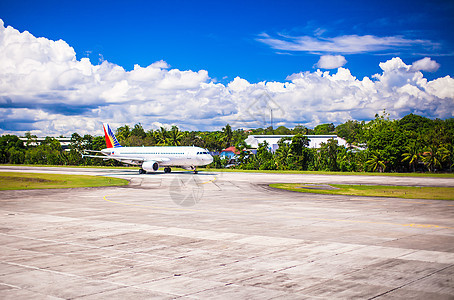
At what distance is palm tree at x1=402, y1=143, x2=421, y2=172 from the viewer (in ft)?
249

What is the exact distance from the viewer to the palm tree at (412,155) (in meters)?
75.9

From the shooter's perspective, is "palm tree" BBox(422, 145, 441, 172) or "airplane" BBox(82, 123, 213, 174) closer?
"airplane" BBox(82, 123, 213, 174)

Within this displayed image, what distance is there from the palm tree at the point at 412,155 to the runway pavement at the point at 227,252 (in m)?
56.4

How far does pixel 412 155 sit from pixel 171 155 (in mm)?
47861

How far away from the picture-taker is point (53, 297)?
894 cm

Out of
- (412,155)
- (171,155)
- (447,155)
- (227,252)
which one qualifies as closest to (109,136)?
(171,155)

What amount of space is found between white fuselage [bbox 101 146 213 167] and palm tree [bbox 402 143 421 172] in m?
41.6

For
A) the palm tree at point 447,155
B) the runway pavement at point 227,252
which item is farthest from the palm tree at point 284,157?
the runway pavement at point 227,252

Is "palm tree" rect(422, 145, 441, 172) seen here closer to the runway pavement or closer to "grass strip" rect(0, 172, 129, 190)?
the runway pavement

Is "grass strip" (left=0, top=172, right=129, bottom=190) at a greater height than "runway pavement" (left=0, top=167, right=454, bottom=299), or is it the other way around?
"grass strip" (left=0, top=172, right=129, bottom=190)

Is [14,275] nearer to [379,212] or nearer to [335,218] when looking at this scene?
[335,218]

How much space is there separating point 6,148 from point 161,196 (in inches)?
5060

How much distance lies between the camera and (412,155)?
76125 mm

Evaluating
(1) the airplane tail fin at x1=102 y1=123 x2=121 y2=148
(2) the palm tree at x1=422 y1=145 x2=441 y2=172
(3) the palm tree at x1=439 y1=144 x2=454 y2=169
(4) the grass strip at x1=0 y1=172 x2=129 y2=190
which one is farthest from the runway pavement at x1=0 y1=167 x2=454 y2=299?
(3) the palm tree at x1=439 y1=144 x2=454 y2=169
